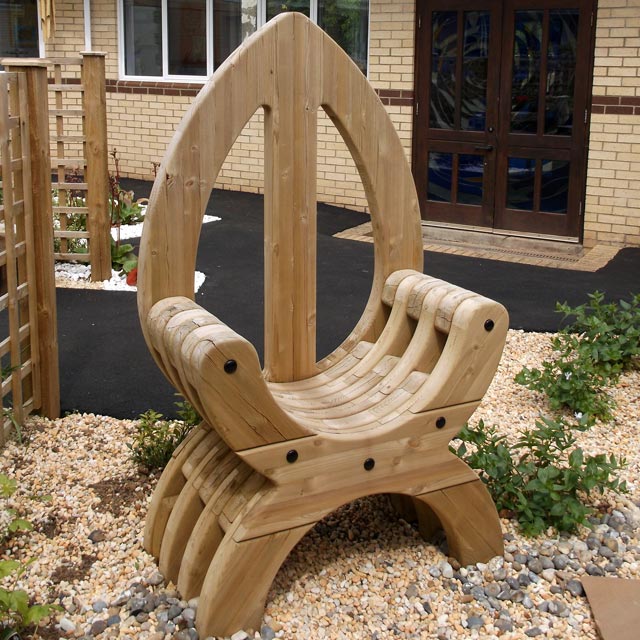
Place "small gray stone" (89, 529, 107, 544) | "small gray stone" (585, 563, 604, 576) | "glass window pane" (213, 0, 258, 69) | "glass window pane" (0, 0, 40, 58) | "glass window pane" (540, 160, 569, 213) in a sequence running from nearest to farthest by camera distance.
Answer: "small gray stone" (585, 563, 604, 576)
"small gray stone" (89, 529, 107, 544)
"glass window pane" (540, 160, 569, 213)
"glass window pane" (213, 0, 258, 69)
"glass window pane" (0, 0, 40, 58)

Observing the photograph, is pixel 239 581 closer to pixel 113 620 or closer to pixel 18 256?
pixel 113 620

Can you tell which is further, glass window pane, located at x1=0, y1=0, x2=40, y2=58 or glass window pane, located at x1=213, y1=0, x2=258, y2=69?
glass window pane, located at x1=0, y1=0, x2=40, y2=58

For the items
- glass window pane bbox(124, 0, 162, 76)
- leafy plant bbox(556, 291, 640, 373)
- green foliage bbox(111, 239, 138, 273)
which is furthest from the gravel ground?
glass window pane bbox(124, 0, 162, 76)

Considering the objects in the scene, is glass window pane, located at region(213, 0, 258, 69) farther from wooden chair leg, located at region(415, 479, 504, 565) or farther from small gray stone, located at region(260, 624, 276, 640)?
small gray stone, located at region(260, 624, 276, 640)

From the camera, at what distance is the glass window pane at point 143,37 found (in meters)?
12.1

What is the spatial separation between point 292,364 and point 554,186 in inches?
256

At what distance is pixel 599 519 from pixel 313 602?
127cm

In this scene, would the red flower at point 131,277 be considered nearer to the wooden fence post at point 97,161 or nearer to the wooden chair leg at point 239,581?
the wooden fence post at point 97,161

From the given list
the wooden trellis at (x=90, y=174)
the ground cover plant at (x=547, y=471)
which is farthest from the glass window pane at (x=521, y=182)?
the ground cover plant at (x=547, y=471)

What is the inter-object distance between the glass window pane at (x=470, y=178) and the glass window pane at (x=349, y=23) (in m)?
1.78

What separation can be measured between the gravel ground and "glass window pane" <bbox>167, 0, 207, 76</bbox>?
866 cm

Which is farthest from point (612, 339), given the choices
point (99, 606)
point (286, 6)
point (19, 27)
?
point (19, 27)

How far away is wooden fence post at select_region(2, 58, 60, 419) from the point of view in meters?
4.37

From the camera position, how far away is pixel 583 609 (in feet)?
10.2
